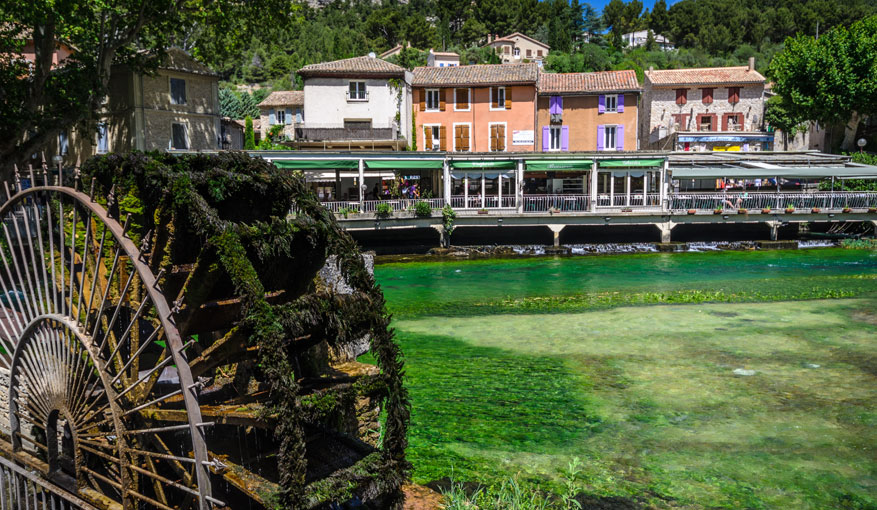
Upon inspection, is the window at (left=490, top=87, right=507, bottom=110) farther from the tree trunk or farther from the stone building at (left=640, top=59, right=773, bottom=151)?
the tree trunk

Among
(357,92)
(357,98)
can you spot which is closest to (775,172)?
(357,98)

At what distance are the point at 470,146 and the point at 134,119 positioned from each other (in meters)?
20.6

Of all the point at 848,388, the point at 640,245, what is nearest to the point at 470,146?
the point at 640,245

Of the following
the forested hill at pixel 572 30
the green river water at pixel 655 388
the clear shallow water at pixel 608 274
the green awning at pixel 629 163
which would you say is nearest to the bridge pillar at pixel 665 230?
the clear shallow water at pixel 608 274

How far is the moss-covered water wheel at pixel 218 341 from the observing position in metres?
7.14

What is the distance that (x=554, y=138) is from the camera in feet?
156

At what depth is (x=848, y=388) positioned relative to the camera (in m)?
12.7

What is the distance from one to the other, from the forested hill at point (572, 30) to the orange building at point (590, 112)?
29.3 meters

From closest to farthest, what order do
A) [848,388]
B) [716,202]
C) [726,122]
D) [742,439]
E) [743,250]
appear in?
[742,439] → [848,388] → [743,250] → [716,202] → [726,122]

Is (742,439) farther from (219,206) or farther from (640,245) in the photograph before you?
(640,245)

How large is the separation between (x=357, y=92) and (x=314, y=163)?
11.8 metres

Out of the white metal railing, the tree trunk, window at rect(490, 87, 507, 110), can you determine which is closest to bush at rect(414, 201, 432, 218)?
the white metal railing

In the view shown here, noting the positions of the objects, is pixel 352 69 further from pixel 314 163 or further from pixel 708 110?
pixel 708 110

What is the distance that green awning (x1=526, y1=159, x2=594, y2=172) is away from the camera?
119 feet
